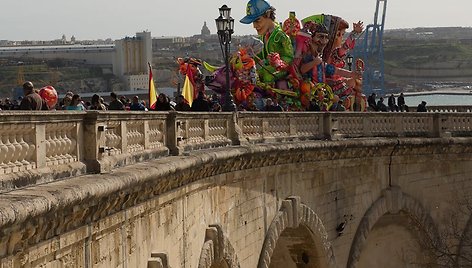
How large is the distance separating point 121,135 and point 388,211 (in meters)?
13.5

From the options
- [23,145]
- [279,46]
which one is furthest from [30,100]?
[279,46]

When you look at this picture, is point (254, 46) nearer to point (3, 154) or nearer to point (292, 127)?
point (292, 127)

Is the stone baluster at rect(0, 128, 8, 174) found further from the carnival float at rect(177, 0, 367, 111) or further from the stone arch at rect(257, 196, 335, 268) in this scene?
the carnival float at rect(177, 0, 367, 111)

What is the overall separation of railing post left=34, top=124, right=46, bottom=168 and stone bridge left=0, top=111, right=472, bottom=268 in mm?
13

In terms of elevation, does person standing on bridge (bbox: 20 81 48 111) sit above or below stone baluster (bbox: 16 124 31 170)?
above

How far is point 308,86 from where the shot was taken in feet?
88.3

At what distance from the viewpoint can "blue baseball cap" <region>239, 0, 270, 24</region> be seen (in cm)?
2842

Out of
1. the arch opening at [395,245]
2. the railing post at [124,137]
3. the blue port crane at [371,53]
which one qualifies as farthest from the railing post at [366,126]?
the blue port crane at [371,53]

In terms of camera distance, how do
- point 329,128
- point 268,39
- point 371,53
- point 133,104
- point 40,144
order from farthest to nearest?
point 371,53, point 268,39, point 329,128, point 133,104, point 40,144

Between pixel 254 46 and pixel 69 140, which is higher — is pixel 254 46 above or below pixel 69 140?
above

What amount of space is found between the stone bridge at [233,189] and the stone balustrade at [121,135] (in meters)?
0.02

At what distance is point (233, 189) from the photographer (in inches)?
675

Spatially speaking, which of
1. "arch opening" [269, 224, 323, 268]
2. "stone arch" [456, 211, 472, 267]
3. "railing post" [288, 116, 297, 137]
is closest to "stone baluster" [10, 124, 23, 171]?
"railing post" [288, 116, 297, 137]

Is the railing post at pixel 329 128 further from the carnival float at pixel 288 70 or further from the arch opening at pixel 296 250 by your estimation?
the carnival float at pixel 288 70
